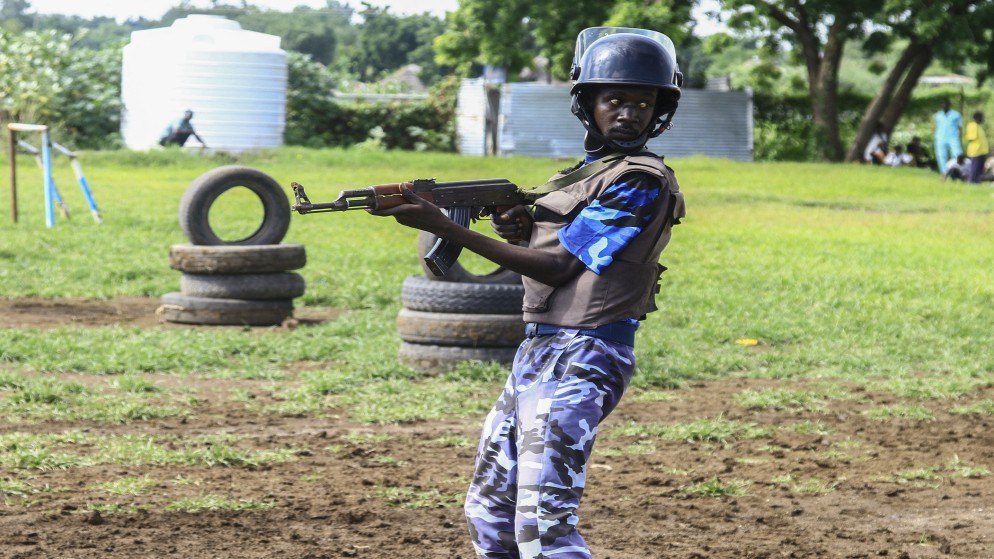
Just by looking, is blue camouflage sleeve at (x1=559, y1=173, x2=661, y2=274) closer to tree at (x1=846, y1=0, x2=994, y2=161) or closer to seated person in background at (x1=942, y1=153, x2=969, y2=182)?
seated person in background at (x1=942, y1=153, x2=969, y2=182)

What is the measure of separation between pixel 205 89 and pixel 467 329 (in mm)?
26008

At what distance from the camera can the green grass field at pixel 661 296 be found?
8.62 metres

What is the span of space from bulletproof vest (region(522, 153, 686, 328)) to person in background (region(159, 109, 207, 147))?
28350 mm

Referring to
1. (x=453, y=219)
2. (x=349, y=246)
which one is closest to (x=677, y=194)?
(x=453, y=219)

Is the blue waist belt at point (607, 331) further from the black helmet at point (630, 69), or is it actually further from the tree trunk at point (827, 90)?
the tree trunk at point (827, 90)

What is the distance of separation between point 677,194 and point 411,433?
382cm

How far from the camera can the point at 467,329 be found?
8.55 m

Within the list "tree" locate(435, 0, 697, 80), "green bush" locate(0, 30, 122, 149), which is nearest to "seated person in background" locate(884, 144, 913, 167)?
"tree" locate(435, 0, 697, 80)

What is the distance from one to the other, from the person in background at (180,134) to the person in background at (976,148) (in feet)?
54.4

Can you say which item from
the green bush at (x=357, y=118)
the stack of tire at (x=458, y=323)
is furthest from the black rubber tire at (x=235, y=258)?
the green bush at (x=357, y=118)

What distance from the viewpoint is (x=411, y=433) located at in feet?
23.4

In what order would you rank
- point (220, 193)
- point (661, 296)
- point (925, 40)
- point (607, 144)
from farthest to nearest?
point (925, 40), point (661, 296), point (220, 193), point (607, 144)

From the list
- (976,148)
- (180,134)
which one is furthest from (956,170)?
(180,134)

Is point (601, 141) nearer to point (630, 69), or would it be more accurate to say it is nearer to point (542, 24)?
point (630, 69)
